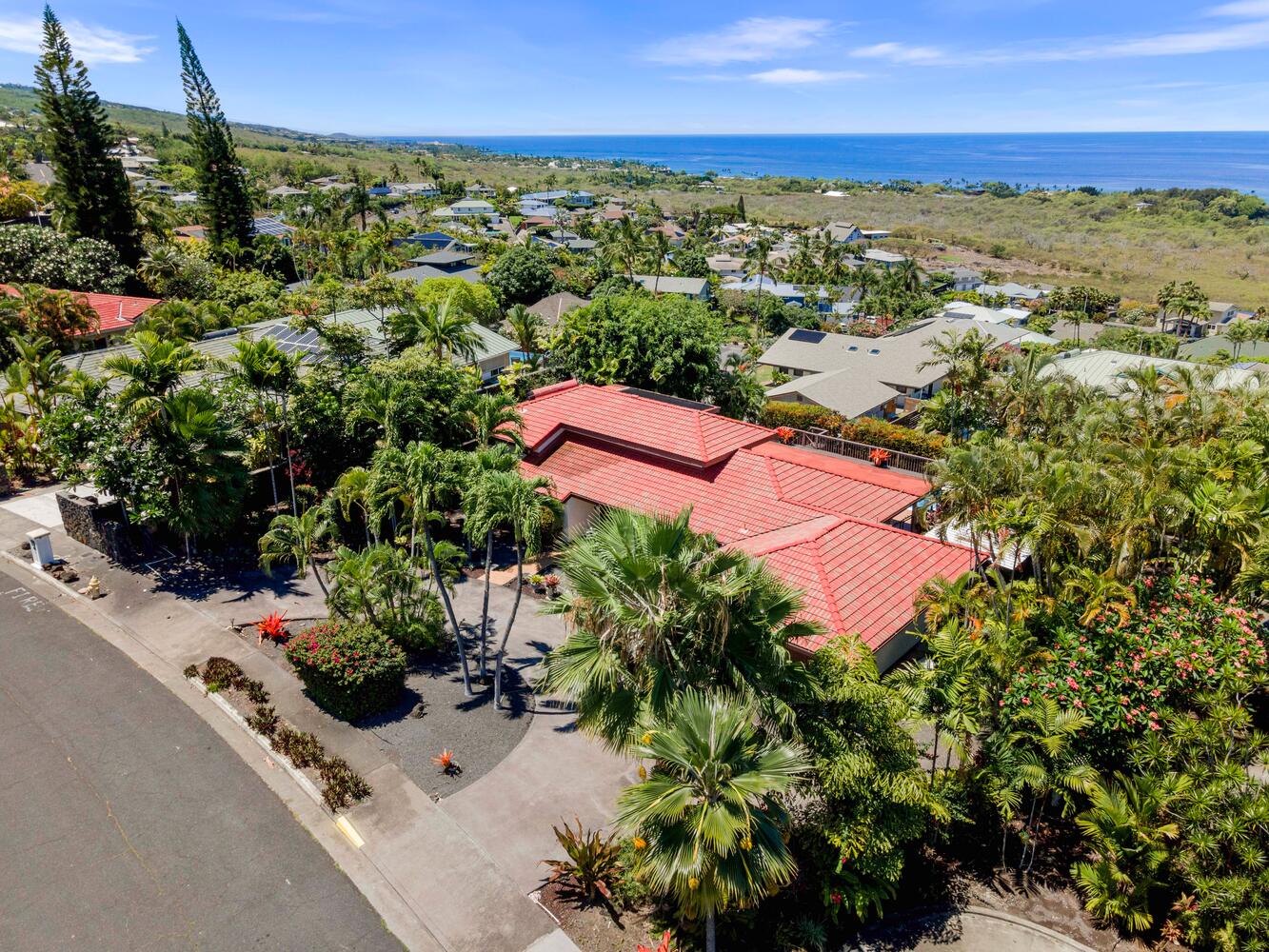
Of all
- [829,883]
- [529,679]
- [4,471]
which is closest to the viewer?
[829,883]

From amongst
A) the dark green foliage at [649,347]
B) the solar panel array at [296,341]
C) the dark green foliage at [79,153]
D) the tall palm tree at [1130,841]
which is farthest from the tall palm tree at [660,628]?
the dark green foliage at [79,153]

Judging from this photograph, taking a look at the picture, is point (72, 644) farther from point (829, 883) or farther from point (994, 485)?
point (994, 485)

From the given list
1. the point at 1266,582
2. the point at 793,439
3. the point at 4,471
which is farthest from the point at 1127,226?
the point at 4,471

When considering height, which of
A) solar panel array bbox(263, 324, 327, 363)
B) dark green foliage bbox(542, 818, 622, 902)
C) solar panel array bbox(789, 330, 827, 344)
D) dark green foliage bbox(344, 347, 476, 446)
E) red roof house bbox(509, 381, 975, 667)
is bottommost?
dark green foliage bbox(542, 818, 622, 902)

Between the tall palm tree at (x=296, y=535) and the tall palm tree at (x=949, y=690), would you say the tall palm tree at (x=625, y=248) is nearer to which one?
the tall palm tree at (x=296, y=535)

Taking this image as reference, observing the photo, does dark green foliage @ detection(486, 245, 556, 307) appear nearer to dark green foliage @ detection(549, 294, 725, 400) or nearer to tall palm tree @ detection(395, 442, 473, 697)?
dark green foliage @ detection(549, 294, 725, 400)

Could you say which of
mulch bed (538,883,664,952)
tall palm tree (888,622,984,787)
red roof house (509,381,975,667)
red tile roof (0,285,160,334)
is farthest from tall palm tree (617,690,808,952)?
red tile roof (0,285,160,334)

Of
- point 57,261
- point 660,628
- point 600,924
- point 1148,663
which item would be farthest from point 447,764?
point 57,261
